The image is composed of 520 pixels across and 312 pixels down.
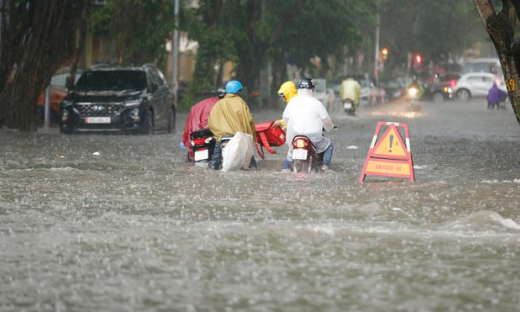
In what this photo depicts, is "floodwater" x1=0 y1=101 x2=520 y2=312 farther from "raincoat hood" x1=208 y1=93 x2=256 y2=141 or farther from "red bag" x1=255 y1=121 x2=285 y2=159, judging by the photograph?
"raincoat hood" x1=208 y1=93 x2=256 y2=141

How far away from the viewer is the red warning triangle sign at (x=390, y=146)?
15.9m

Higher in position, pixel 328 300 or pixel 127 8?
pixel 127 8

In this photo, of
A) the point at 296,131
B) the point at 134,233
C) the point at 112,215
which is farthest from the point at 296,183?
the point at 134,233

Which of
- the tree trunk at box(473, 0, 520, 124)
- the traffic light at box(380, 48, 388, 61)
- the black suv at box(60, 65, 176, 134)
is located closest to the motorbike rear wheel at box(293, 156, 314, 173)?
the tree trunk at box(473, 0, 520, 124)

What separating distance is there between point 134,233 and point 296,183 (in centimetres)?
532

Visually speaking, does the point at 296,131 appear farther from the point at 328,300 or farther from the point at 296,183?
the point at 328,300

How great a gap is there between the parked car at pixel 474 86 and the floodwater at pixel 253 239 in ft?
171

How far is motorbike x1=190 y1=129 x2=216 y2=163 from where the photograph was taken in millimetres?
18016

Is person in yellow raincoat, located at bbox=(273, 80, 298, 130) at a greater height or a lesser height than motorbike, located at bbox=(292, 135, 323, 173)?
greater

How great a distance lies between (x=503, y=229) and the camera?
430 inches

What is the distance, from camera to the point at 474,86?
7031 cm

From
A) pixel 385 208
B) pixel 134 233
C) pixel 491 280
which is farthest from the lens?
pixel 385 208

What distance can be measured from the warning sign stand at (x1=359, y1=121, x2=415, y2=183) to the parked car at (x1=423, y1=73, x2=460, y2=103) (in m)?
54.6

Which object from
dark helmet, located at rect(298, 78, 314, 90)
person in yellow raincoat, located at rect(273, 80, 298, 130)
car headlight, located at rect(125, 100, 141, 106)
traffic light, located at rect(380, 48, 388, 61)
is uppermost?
traffic light, located at rect(380, 48, 388, 61)
